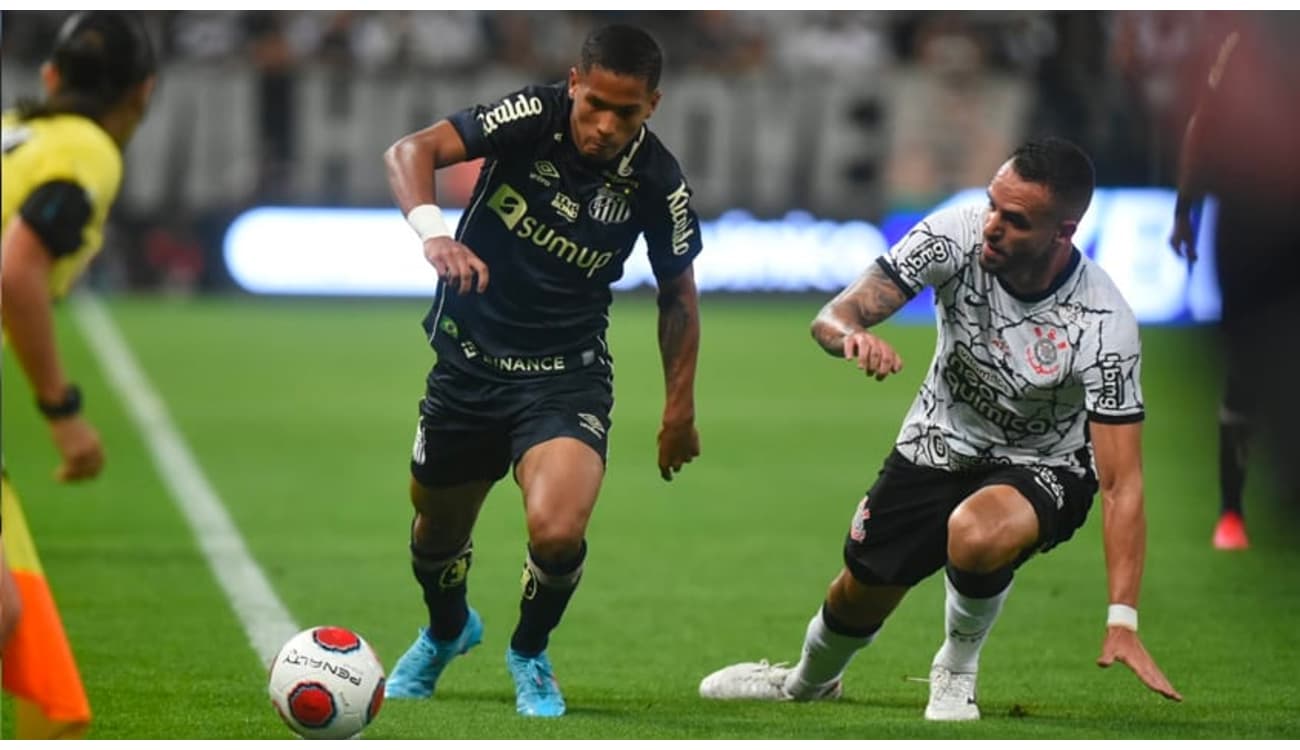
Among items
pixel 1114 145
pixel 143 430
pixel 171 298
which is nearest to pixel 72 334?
pixel 171 298

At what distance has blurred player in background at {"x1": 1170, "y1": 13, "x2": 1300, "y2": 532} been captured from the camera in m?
9.76

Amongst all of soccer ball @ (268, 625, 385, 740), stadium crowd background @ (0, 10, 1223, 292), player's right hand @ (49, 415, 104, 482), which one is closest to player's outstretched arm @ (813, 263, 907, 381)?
soccer ball @ (268, 625, 385, 740)

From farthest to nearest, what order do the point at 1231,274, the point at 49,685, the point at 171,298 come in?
the point at 171,298, the point at 1231,274, the point at 49,685

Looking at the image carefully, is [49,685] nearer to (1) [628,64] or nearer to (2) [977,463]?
(1) [628,64]

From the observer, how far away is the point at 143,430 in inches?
593

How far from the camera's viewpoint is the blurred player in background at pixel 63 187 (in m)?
6.12

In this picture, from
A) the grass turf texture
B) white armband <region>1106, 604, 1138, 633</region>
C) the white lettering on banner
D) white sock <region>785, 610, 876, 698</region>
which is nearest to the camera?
white armband <region>1106, 604, 1138, 633</region>

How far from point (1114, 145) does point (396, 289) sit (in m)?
7.18

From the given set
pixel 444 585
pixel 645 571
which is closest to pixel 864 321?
pixel 444 585

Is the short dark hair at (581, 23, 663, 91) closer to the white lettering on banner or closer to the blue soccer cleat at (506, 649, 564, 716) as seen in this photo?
the blue soccer cleat at (506, 649, 564, 716)

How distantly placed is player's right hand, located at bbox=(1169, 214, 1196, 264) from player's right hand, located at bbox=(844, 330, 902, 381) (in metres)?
3.45

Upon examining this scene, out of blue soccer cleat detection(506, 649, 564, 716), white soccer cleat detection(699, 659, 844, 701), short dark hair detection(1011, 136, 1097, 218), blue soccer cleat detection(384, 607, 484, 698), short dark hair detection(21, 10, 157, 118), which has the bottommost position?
white soccer cleat detection(699, 659, 844, 701)

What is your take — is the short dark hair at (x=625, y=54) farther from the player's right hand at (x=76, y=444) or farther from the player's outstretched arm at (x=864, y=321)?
the player's right hand at (x=76, y=444)

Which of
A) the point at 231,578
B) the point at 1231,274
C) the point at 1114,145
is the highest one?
the point at 1231,274
